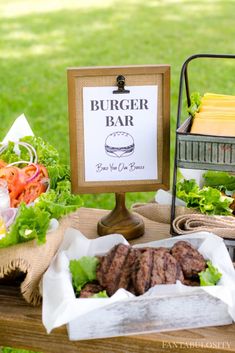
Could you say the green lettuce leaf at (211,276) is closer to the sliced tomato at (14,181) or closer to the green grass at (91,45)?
the sliced tomato at (14,181)

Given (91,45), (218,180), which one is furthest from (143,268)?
(91,45)

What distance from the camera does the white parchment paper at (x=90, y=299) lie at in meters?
1.57

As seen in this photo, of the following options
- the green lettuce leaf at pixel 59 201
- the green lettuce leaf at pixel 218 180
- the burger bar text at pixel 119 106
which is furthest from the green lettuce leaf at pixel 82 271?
the green lettuce leaf at pixel 218 180

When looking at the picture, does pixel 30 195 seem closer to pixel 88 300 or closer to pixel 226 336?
pixel 88 300

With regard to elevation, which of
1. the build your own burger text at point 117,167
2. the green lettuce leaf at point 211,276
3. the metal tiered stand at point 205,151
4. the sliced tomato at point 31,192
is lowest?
the green lettuce leaf at point 211,276

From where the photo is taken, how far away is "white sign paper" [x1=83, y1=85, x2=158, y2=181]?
195 centimetres

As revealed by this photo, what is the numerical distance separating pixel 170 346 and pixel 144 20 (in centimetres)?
753

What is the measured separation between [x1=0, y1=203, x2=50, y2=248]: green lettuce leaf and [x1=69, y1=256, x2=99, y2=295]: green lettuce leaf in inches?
3.9

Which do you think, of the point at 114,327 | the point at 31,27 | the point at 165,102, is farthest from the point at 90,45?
the point at 114,327

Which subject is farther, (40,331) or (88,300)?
(40,331)

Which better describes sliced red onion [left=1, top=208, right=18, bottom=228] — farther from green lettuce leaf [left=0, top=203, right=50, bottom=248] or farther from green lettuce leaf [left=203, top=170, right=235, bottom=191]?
green lettuce leaf [left=203, top=170, right=235, bottom=191]

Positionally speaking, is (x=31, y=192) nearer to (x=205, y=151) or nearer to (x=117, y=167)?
(x=117, y=167)

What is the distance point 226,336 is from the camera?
1611 mm

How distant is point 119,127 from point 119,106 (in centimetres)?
6
